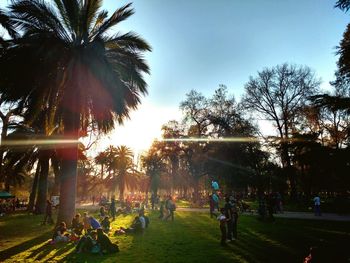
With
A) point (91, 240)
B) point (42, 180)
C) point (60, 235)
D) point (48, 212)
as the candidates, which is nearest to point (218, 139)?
point (42, 180)

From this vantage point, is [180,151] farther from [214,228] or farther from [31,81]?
[31,81]

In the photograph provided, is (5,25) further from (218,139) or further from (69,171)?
(218,139)

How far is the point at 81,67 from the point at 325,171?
99.5 ft

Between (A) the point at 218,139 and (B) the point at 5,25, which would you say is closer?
(B) the point at 5,25

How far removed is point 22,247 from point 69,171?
5.44 m

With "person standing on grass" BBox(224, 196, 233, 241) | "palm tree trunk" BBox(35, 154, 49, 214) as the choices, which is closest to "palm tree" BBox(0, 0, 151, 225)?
"person standing on grass" BBox(224, 196, 233, 241)

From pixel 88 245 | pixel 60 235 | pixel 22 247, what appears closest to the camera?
pixel 88 245

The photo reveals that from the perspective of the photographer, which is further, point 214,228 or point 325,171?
point 325,171

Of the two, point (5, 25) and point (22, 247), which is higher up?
point (5, 25)

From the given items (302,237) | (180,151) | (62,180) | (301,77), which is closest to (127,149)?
(180,151)

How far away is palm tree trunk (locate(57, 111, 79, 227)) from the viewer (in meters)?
19.0

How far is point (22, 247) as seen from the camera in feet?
47.8

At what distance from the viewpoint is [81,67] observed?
17.5 meters

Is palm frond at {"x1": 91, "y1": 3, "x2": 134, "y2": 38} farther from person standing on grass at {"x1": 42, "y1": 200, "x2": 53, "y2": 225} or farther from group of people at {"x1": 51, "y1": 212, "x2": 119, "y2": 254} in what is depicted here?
person standing on grass at {"x1": 42, "y1": 200, "x2": 53, "y2": 225}
